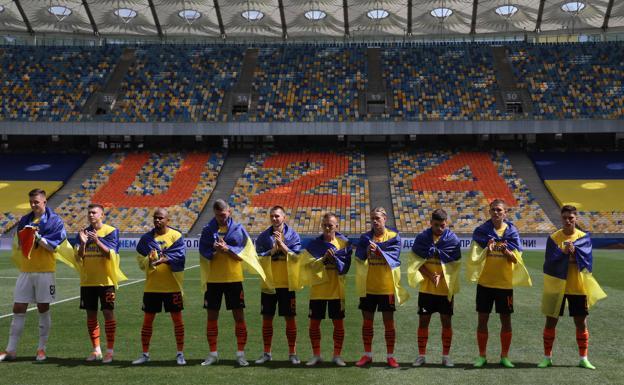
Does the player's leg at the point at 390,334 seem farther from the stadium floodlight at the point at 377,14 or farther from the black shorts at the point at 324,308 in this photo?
the stadium floodlight at the point at 377,14

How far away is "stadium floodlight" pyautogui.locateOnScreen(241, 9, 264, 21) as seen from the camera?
52.9 metres

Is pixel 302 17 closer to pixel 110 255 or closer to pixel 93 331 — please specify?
pixel 110 255

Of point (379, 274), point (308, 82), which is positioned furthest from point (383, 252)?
point (308, 82)

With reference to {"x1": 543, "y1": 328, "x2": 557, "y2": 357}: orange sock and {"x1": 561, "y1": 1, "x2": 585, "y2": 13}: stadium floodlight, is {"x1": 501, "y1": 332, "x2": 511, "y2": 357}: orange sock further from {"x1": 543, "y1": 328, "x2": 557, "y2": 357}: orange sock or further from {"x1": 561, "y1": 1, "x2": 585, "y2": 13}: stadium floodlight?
{"x1": 561, "y1": 1, "x2": 585, "y2": 13}: stadium floodlight

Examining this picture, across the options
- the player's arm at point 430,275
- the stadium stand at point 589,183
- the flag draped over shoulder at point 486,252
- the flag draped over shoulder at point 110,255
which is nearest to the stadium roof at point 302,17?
the stadium stand at point 589,183

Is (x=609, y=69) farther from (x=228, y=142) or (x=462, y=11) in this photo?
(x=228, y=142)

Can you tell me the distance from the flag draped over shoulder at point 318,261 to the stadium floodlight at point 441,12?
46.1m

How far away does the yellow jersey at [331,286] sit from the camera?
9648 mm

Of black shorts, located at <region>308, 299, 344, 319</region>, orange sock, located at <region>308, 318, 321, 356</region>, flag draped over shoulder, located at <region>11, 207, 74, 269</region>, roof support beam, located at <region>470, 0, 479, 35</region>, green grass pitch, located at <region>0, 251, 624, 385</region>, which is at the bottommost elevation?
green grass pitch, located at <region>0, 251, 624, 385</region>

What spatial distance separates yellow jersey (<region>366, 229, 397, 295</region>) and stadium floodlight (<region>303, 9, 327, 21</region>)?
45.1 meters

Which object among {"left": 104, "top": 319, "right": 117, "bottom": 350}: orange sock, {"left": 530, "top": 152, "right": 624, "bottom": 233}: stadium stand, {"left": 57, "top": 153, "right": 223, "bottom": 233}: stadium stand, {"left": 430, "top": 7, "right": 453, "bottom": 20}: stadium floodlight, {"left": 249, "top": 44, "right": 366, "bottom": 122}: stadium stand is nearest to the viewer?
{"left": 104, "top": 319, "right": 117, "bottom": 350}: orange sock

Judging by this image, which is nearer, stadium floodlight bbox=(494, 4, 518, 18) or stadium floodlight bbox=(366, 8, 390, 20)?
stadium floodlight bbox=(494, 4, 518, 18)

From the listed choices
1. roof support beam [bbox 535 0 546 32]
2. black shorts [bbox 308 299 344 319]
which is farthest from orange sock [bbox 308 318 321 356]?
roof support beam [bbox 535 0 546 32]

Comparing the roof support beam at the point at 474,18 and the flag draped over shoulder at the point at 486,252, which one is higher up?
the roof support beam at the point at 474,18
